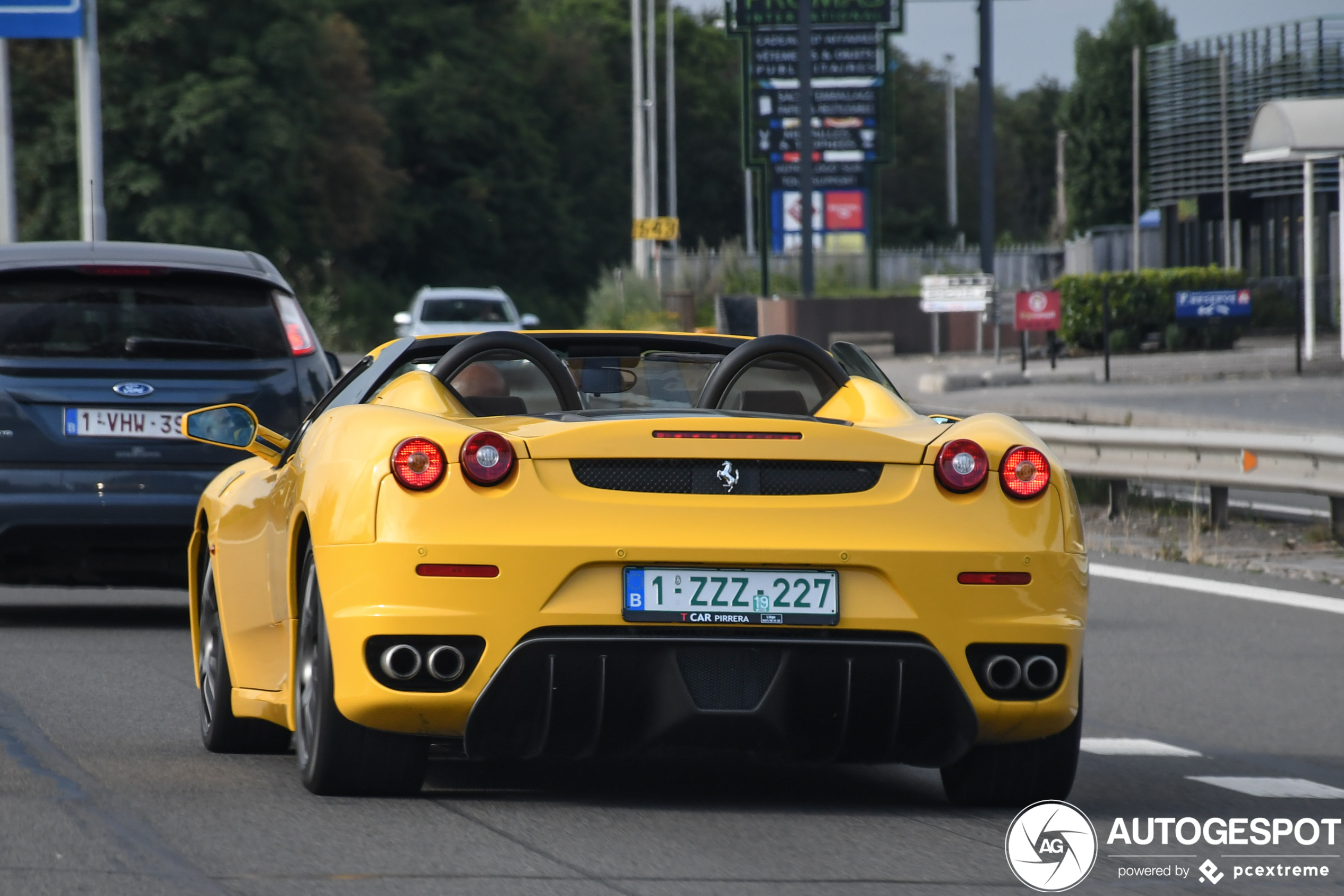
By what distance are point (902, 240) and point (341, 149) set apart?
1279 inches

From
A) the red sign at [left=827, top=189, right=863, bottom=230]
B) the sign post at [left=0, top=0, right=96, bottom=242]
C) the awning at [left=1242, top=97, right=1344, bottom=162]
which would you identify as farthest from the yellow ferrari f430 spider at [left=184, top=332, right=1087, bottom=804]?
the red sign at [left=827, top=189, right=863, bottom=230]

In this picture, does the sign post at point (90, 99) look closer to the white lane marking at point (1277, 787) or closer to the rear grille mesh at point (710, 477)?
the white lane marking at point (1277, 787)

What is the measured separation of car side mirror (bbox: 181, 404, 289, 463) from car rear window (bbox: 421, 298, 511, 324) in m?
29.4

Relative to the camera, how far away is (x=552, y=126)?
3750 inches

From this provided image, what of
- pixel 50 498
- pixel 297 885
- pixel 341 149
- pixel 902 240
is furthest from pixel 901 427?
pixel 902 240

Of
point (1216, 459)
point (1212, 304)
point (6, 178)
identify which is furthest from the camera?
point (1212, 304)

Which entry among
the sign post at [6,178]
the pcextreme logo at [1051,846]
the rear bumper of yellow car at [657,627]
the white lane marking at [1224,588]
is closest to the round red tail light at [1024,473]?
the rear bumper of yellow car at [657,627]

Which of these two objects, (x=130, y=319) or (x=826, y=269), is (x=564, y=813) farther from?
(x=826, y=269)

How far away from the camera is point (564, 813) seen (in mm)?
5629

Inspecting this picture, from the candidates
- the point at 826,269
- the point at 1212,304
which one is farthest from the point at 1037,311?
the point at 826,269

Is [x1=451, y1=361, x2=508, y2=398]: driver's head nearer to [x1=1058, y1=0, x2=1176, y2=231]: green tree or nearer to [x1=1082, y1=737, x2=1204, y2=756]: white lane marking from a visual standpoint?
[x1=1082, y1=737, x2=1204, y2=756]: white lane marking

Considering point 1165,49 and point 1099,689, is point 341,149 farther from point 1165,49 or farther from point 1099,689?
point 1099,689

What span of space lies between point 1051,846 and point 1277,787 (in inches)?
55.9

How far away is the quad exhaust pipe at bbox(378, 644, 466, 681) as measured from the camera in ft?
17.4
